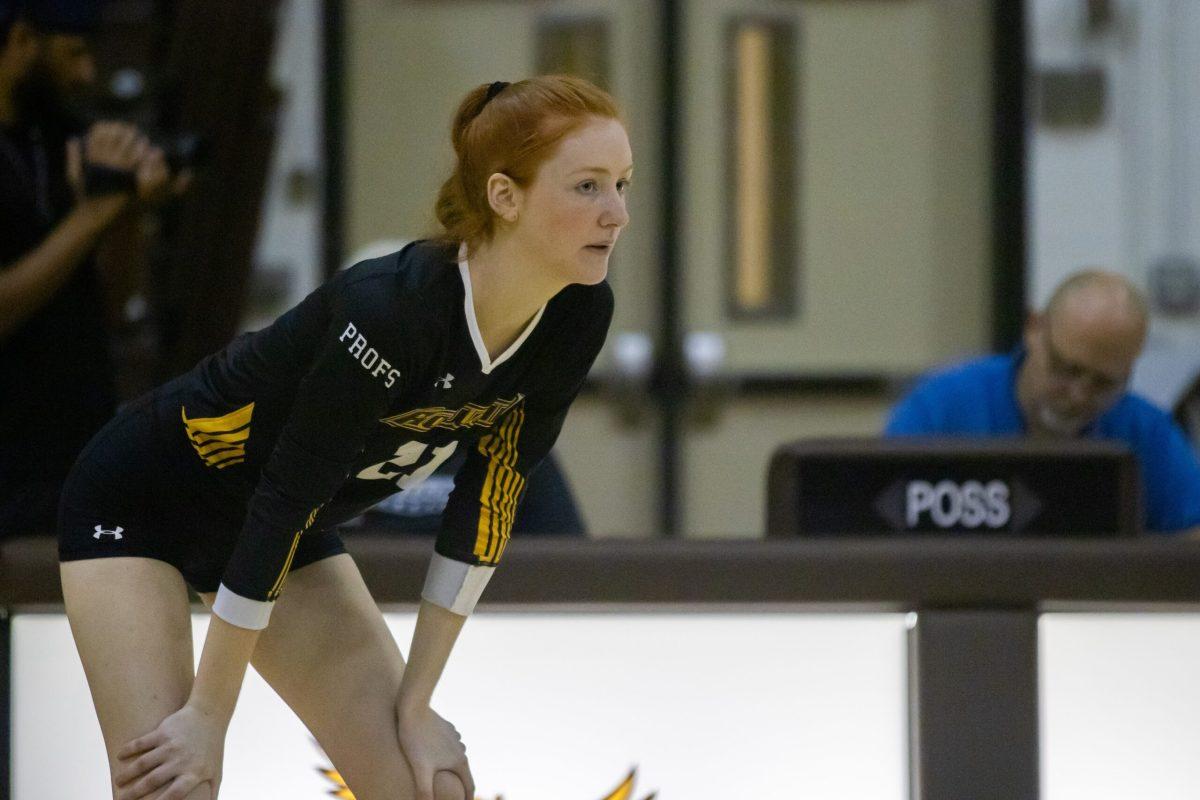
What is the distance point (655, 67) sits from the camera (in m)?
4.74

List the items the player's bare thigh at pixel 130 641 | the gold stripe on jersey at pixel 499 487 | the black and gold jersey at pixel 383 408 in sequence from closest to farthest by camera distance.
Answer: the black and gold jersey at pixel 383 408 < the player's bare thigh at pixel 130 641 < the gold stripe on jersey at pixel 499 487

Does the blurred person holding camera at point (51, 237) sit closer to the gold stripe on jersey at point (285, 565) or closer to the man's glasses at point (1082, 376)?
the gold stripe on jersey at point (285, 565)

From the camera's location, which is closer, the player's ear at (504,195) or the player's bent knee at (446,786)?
the player's ear at (504,195)

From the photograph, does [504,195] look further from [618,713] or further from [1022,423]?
[1022,423]

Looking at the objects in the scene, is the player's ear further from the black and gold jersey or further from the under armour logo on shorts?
the under armour logo on shorts

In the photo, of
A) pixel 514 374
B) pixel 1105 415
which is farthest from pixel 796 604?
pixel 1105 415

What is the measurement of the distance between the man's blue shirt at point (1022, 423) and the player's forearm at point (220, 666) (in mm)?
1665

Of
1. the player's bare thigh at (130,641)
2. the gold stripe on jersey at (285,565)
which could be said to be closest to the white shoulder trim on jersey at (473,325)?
the gold stripe on jersey at (285,565)

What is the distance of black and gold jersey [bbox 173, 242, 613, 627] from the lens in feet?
5.34

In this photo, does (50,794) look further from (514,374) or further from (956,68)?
(956,68)

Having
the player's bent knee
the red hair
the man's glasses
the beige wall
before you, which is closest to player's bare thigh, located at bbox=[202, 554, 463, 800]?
the player's bent knee

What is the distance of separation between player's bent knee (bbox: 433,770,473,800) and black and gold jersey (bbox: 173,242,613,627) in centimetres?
21

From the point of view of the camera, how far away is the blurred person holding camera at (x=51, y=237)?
2.55 metres

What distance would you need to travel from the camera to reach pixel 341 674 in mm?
1879
